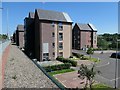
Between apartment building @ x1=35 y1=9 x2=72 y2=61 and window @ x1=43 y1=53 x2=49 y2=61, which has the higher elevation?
apartment building @ x1=35 y1=9 x2=72 y2=61

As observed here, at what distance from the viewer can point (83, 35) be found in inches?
2409

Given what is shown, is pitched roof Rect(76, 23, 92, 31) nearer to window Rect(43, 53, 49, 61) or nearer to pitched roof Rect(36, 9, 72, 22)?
pitched roof Rect(36, 9, 72, 22)

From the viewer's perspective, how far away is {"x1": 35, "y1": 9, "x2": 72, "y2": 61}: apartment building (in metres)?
35.2

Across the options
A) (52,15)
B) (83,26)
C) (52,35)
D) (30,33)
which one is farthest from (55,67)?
(83,26)

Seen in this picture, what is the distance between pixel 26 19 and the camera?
134ft

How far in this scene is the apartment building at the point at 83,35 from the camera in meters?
61.1

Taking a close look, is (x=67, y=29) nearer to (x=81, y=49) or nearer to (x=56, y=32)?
(x=56, y=32)

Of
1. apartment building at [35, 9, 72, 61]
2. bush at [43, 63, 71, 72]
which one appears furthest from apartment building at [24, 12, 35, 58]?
bush at [43, 63, 71, 72]

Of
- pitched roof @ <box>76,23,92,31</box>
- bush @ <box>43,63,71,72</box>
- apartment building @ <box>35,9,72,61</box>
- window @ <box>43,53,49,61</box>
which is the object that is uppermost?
pitched roof @ <box>76,23,92,31</box>

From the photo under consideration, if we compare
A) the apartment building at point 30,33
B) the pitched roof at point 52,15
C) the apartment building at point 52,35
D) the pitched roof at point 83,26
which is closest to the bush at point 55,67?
the apartment building at point 52,35

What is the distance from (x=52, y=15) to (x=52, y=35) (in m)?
4.95

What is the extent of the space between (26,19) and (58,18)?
8984 mm

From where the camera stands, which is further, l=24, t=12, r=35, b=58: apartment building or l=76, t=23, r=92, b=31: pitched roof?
l=76, t=23, r=92, b=31: pitched roof

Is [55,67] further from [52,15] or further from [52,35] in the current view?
[52,15]
